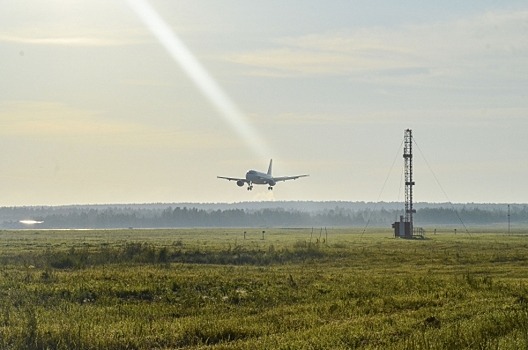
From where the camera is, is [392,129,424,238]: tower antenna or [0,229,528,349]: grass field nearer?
[0,229,528,349]: grass field

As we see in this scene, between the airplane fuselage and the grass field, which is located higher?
the airplane fuselage

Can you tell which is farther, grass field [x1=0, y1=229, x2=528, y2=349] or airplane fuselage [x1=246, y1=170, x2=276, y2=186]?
airplane fuselage [x1=246, y1=170, x2=276, y2=186]

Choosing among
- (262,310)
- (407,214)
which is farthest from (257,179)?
(262,310)

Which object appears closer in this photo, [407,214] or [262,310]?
[262,310]

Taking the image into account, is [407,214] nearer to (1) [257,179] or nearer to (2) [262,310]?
(1) [257,179]

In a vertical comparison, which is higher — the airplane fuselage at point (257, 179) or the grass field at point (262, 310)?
the airplane fuselage at point (257, 179)

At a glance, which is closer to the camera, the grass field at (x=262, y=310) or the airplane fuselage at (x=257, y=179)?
the grass field at (x=262, y=310)

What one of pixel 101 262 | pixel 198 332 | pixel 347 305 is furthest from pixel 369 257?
pixel 198 332

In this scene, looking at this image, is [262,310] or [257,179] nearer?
[262,310]

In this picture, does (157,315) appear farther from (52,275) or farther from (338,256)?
(338,256)

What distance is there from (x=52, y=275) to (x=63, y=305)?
35.2 ft

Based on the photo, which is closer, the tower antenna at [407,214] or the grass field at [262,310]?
the grass field at [262,310]

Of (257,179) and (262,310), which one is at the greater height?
(257,179)

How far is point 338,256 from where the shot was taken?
60719mm
